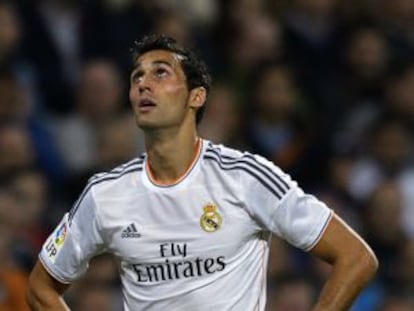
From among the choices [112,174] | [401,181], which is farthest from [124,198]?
[401,181]

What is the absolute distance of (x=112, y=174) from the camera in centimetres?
652

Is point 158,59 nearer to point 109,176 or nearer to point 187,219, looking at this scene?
point 109,176

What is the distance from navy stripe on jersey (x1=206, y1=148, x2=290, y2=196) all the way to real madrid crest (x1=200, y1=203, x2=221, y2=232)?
0.64ft

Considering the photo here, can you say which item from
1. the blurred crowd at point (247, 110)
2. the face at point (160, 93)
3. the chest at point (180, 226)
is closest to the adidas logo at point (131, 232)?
the chest at point (180, 226)

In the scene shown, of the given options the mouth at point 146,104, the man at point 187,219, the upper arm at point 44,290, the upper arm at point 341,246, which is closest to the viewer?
the upper arm at point 341,246

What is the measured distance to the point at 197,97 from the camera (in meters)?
6.54

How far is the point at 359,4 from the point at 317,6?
2.34 feet

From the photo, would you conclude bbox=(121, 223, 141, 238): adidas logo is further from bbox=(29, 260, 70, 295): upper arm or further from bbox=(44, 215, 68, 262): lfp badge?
bbox=(29, 260, 70, 295): upper arm

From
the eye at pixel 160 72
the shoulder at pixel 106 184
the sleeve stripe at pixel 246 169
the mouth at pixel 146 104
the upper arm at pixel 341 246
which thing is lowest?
the upper arm at pixel 341 246

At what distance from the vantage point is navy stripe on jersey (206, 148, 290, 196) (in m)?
6.19

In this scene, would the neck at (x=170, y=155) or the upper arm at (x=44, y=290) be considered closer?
the neck at (x=170, y=155)

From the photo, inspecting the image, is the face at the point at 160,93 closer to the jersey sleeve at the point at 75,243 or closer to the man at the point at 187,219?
the man at the point at 187,219

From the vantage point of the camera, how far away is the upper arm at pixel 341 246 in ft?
20.0

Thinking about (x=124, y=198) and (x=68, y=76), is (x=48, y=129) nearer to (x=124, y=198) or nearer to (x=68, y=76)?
(x=68, y=76)
